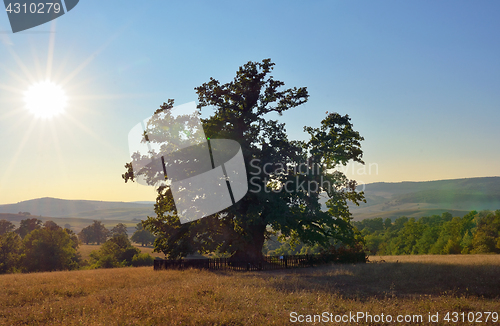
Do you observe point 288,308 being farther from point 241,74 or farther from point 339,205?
point 241,74

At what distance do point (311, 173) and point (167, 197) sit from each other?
40.6 ft

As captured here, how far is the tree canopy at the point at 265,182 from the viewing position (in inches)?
1039

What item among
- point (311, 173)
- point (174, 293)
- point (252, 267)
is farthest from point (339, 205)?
point (174, 293)

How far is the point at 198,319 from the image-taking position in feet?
30.7

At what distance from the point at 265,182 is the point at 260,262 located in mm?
6277

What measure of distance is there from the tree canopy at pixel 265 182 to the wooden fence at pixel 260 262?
91 cm

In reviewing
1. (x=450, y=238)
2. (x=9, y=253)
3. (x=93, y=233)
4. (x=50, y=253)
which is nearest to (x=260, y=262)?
(x=50, y=253)

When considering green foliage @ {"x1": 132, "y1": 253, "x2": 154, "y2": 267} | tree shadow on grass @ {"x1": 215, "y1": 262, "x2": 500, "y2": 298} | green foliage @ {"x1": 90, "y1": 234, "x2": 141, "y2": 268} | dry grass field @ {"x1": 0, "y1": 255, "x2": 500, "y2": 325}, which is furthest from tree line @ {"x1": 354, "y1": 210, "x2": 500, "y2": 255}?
green foliage @ {"x1": 90, "y1": 234, "x2": 141, "y2": 268}

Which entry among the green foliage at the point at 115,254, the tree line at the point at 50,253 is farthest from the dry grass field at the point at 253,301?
the green foliage at the point at 115,254

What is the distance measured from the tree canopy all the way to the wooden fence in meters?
0.91

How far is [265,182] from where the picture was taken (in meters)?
27.3

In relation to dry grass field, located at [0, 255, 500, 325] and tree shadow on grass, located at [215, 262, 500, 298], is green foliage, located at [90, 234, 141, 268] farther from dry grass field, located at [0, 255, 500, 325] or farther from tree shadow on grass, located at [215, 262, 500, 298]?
tree shadow on grass, located at [215, 262, 500, 298]

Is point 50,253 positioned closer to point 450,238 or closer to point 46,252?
point 46,252

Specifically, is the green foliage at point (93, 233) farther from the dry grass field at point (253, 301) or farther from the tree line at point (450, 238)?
the dry grass field at point (253, 301)
